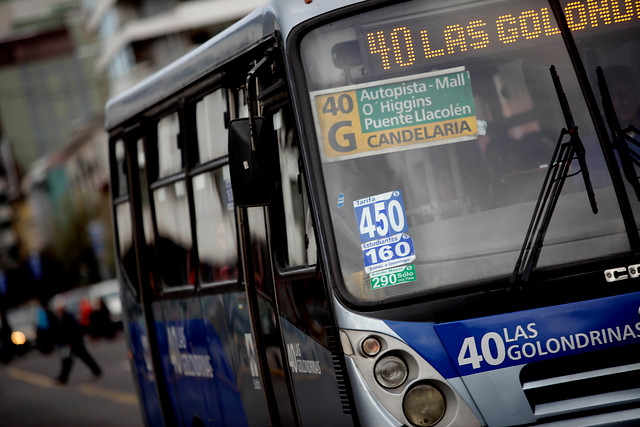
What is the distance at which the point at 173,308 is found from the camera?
321 inches

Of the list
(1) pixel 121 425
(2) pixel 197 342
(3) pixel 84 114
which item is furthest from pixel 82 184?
(2) pixel 197 342

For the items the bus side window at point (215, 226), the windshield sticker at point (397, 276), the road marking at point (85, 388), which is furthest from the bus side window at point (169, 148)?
the road marking at point (85, 388)

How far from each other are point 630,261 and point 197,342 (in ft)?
11.7

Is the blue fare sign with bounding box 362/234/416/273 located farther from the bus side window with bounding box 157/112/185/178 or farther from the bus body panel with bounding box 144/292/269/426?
the bus side window with bounding box 157/112/185/178

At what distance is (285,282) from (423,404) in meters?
1.24

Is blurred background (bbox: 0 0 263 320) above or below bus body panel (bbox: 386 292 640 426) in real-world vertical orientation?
above

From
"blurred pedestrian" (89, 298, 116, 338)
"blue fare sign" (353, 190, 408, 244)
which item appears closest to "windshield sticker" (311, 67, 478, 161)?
"blue fare sign" (353, 190, 408, 244)

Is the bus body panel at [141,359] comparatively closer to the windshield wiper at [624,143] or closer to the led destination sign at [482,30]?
the led destination sign at [482,30]

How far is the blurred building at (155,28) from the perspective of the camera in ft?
176

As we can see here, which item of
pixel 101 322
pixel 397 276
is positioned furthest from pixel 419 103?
pixel 101 322

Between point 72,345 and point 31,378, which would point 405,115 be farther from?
point 31,378

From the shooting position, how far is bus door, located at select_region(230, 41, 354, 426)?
216 inches

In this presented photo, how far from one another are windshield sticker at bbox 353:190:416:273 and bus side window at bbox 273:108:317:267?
15.7 inches

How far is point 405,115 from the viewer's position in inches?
205
